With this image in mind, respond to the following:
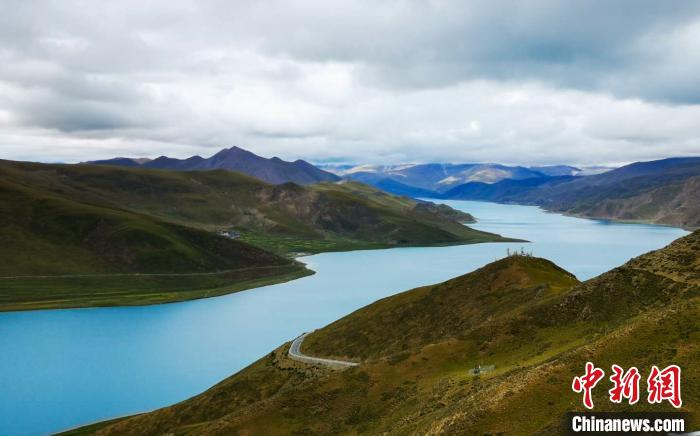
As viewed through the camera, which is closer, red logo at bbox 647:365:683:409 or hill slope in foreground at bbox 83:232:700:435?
red logo at bbox 647:365:683:409

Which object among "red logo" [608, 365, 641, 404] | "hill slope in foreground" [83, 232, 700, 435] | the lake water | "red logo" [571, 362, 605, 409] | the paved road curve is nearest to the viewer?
"red logo" [608, 365, 641, 404]

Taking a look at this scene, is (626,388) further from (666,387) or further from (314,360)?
(314,360)

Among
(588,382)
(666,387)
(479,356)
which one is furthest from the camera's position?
(479,356)

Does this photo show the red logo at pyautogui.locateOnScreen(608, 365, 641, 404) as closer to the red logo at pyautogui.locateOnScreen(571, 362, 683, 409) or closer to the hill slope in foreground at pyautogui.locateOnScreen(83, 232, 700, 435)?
the red logo at pyautogui.locateOnScreen(571, 362, 683, 409)

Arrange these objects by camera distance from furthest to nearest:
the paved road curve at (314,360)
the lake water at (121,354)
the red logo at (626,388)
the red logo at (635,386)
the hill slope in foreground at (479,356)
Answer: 1. the lake water at (121,354)
2. the paved road curve at (314,360)
3. the hill slope in foreground at (479,356)
4. the red logo at (626,388)
5. the red logo at (635,386)

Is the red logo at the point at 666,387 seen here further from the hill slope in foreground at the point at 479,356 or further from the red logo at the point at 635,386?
the hill slope in foreground at the point at 479,356

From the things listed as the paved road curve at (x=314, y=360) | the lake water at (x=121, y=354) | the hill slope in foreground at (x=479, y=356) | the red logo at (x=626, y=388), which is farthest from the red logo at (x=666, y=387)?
the lake water at (x=121, y=354)

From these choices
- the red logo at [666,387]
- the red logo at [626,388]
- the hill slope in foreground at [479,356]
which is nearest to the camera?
the red logo at [666,387]

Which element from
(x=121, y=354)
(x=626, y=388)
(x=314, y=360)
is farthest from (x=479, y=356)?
(x=121, y=354)

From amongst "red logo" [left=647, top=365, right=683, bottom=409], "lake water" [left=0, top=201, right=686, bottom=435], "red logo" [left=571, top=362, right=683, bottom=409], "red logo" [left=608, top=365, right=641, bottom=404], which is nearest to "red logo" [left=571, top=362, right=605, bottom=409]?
"red logo" [left=571, top=362, right=683, bottom=409]
